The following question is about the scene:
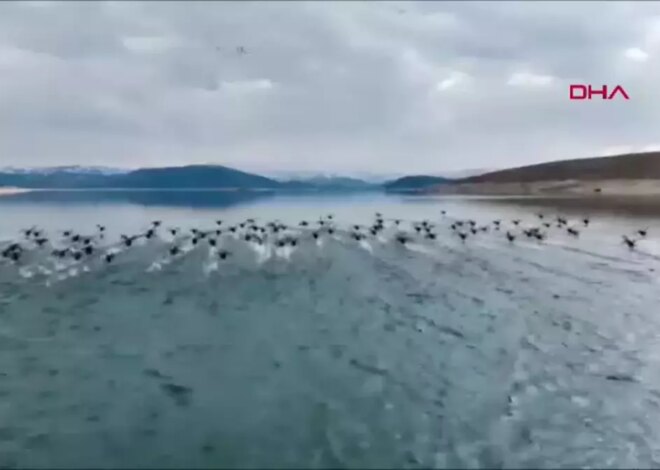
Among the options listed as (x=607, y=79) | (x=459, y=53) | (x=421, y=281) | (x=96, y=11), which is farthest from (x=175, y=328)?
(x=607, y=79)

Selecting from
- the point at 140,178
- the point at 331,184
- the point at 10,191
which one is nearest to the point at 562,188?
the point at 331,184

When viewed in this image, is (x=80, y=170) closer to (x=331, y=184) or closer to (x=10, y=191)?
(x=10, y=191)

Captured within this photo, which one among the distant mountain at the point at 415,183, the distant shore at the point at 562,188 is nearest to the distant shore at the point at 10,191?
the distant mountain at the point at 415,183

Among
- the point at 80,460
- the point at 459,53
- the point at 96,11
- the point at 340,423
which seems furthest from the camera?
the point at 459,53

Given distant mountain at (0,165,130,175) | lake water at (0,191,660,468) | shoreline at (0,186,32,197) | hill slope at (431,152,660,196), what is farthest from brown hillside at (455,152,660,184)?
shoreline at (0,186,32,197)

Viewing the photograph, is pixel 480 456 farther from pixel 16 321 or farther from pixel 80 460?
pixel 16 321

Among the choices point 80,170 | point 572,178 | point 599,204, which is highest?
point 80,170
